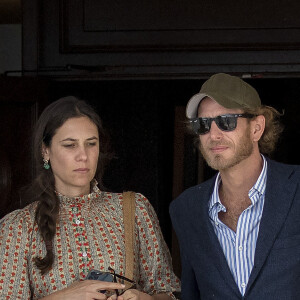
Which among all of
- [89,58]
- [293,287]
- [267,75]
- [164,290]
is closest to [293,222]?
[293,287]

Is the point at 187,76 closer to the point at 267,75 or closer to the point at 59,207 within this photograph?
the point at 267,75

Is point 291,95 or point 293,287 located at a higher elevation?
point 291,95

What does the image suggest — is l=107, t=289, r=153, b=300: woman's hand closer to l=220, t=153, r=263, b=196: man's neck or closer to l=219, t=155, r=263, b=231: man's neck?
l=219, t=155, r=263, b=231: man's neck

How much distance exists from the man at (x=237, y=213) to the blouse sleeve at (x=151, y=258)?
9 cm

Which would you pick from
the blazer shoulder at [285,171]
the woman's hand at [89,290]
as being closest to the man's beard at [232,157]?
the blazer shoulder at [285,171]

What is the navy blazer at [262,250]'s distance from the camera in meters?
2.84

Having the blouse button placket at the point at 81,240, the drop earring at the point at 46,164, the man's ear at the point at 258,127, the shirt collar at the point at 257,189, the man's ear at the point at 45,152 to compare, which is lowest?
the blouse button placket at the point at 81,240

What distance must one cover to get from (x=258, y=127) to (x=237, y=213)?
13.9 inches

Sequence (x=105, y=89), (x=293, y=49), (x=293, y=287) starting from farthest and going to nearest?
(x=105, y=89) → (x=293, y=49) → (x=293, y=287)

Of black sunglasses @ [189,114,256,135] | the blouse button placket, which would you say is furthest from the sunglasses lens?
the blouse button placket

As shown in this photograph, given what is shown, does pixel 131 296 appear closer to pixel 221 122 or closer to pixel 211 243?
pixel 211 243

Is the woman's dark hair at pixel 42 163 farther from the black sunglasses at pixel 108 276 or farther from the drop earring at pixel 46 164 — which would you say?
the black sunglasses at pixel 108 276

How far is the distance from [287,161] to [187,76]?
0.97 metres

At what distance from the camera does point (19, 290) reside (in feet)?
9.68
